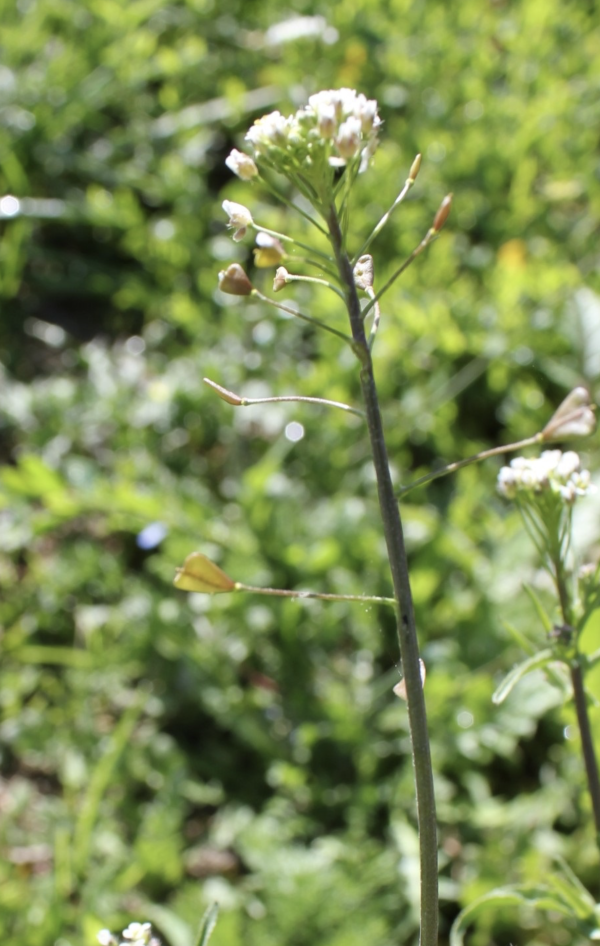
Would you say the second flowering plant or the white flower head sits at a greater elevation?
the white flower head

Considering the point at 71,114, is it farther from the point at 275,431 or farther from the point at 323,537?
the point at 323,537

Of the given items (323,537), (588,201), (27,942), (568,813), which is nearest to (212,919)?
(27,942)

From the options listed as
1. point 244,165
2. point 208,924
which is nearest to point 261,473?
point 208,924

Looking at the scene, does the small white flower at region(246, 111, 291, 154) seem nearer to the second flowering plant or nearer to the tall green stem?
the second flowering plant

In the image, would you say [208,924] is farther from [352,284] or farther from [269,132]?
[269,132]

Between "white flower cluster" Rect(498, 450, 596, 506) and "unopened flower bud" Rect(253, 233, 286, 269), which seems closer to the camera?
"unopened flower bud" Rect(253, 233, 286, 269)

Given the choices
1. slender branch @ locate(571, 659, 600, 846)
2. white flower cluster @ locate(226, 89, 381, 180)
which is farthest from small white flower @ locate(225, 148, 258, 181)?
slender branch @ locate(571, 659, 600, 846)
